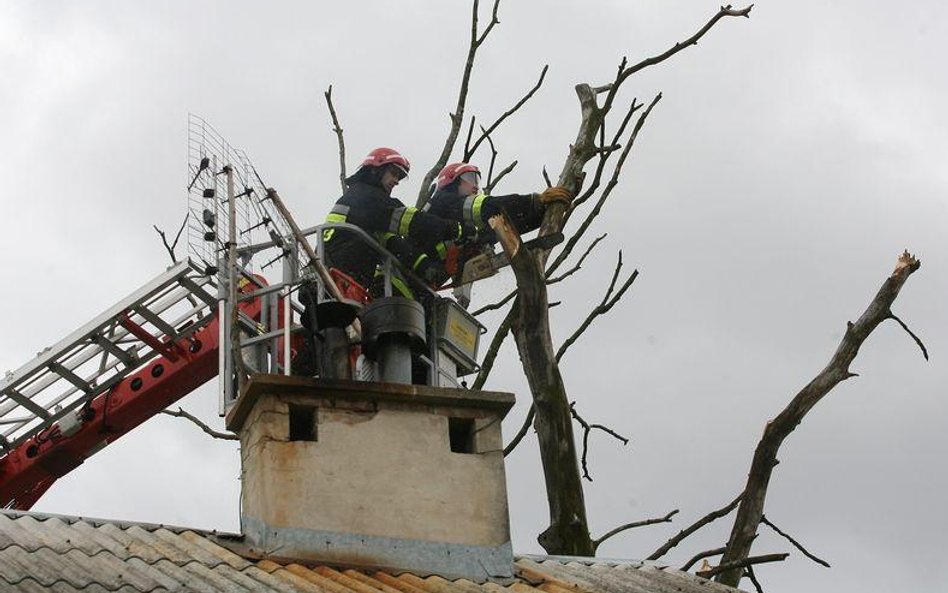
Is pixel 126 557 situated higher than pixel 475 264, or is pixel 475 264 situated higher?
pixel 475 264

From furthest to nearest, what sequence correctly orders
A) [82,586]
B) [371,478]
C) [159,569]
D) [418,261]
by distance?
[418,261], [371,478], [159,569], [82,586]

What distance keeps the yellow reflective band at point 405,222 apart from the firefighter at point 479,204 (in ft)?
1.51

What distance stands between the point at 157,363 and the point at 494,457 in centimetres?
487

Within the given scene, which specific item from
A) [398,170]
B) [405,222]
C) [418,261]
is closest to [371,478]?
[418,261]

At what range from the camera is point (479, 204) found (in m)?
10.3

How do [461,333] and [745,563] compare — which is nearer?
[461,333]

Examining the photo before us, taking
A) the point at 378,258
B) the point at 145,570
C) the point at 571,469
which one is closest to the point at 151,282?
the point at 378,258

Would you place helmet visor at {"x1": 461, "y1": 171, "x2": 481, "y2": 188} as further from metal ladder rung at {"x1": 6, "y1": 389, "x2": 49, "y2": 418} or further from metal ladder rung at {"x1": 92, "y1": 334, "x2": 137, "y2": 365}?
metal ladder rung at {"x1": 6, "y1": 389, "x2": 49, "y2": 418}

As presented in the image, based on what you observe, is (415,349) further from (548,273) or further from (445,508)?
(548,273)

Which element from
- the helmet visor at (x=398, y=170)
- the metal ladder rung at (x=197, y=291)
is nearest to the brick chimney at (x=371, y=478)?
the helmet visor at (x=398, y=170)

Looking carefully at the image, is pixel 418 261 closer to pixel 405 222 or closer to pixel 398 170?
pixel 405 222

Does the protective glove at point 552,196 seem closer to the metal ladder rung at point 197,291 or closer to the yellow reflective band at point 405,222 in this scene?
the yellow reflective band at point 405,222

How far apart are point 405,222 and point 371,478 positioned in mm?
2103

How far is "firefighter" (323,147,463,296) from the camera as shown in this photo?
9.91 meters
